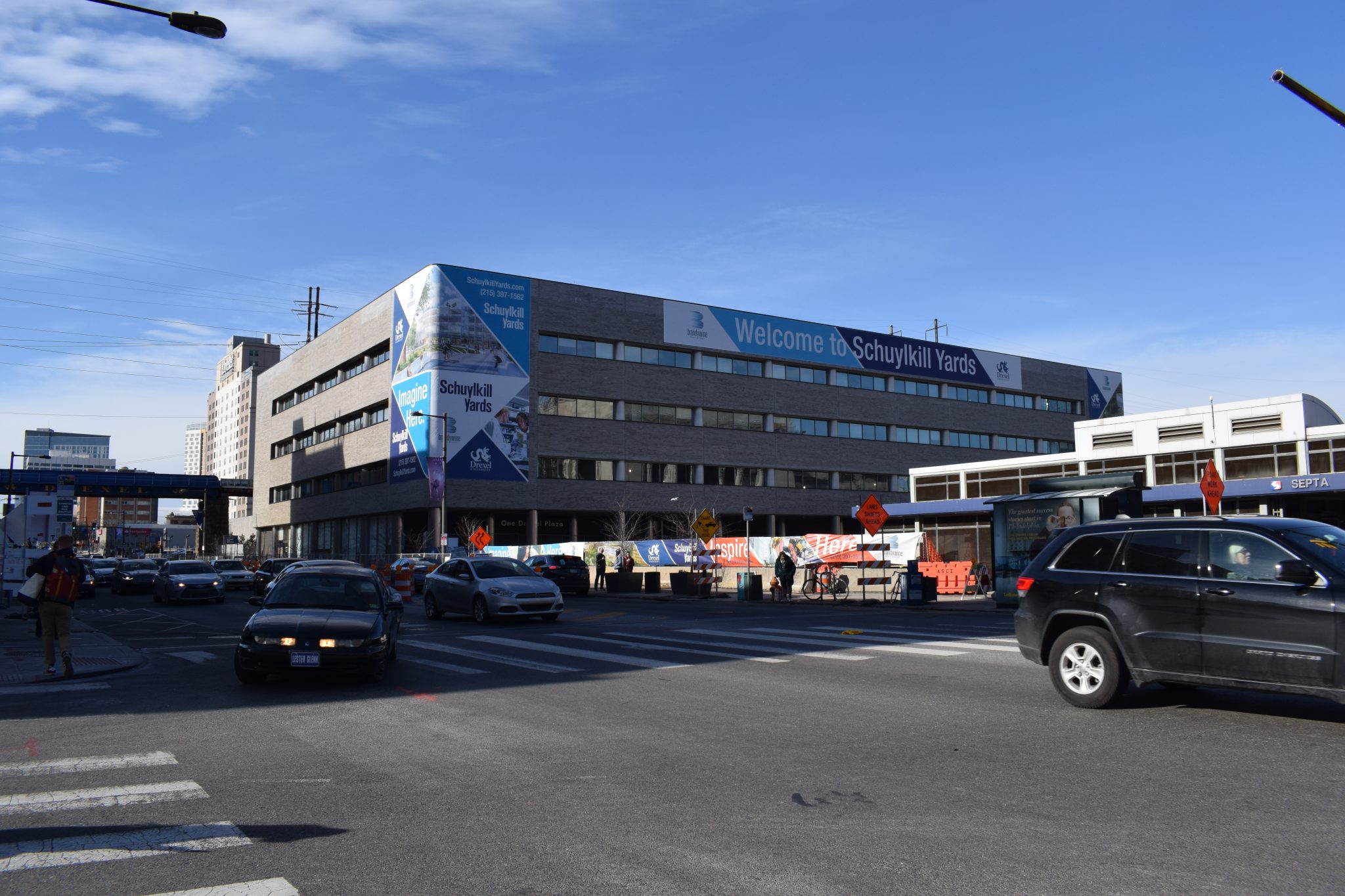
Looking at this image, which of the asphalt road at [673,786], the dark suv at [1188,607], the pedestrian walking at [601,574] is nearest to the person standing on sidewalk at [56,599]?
the asphalt road at [673,786]

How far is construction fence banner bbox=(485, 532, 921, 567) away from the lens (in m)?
39.0

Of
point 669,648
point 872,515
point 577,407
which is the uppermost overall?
point 577,407

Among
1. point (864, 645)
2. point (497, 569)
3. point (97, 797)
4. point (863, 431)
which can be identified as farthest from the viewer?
point (863, 431)

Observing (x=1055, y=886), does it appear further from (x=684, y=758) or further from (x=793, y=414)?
(x=793, y=414)

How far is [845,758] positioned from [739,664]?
6403 mm

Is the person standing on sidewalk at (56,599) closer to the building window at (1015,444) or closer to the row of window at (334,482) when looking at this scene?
the row of window at (334,482)

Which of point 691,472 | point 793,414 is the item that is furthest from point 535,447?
point 793,414

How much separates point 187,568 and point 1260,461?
4532 cm

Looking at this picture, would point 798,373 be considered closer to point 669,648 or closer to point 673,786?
point 669,648

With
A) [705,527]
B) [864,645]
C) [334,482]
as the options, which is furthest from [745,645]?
[334,482]

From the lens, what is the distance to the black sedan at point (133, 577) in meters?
46.8

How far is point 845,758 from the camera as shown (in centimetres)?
770

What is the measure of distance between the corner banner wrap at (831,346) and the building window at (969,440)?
4.30 meters

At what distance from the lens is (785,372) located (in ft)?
247
